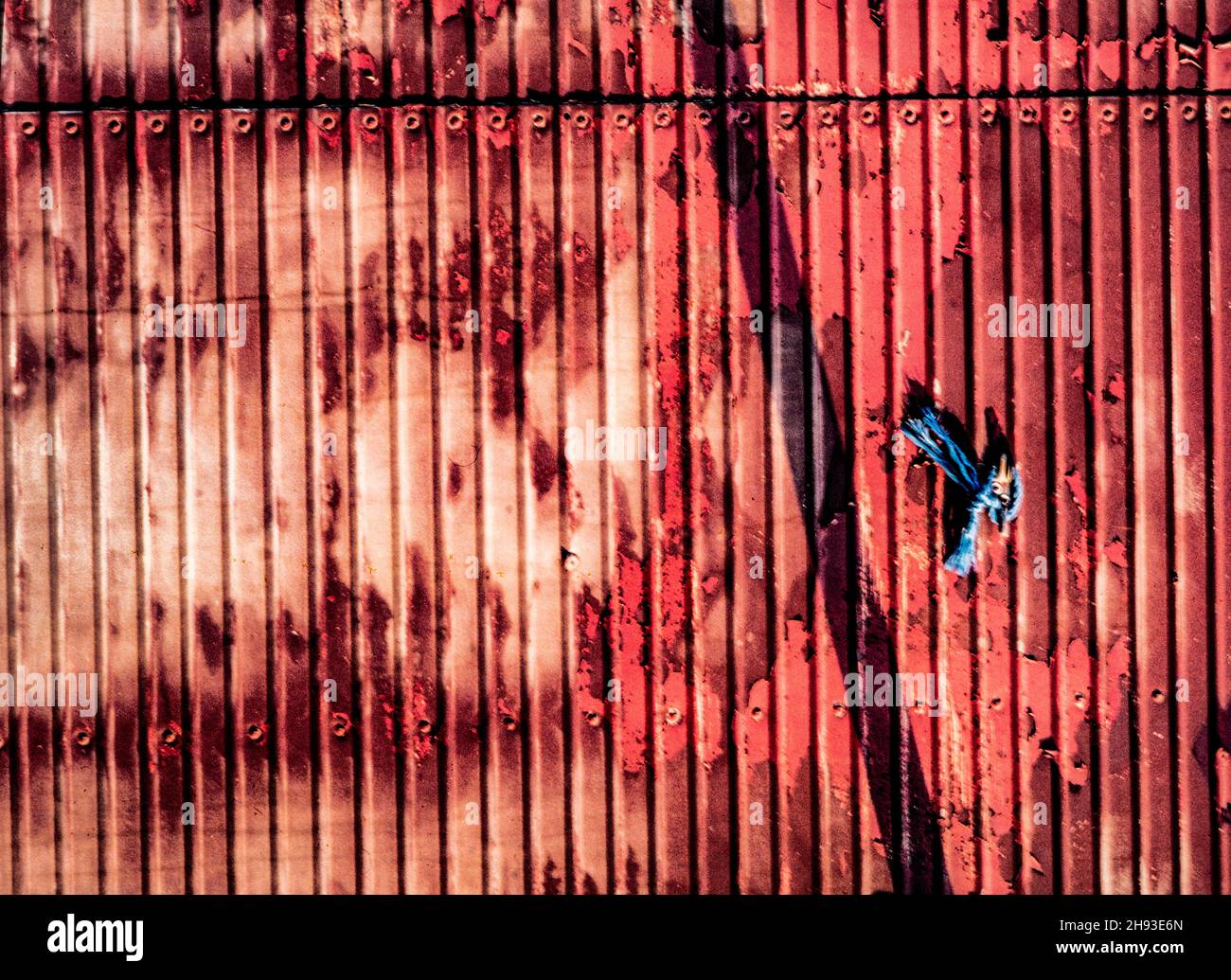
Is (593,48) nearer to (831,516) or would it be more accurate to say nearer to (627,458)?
(627,458)

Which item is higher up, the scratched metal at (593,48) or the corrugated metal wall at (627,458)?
the scratched metal at (593,48)

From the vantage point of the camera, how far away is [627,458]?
3.38 m

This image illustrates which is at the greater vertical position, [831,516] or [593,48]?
[593,48]

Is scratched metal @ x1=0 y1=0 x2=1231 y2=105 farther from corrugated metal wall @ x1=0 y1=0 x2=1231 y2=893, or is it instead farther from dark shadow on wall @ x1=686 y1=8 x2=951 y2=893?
dark shadow on wall @ x1=686 y1=8 x2=951 y2=893

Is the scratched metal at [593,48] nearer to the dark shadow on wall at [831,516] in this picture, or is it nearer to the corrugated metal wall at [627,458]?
the corrugated metal wall at [627,458]

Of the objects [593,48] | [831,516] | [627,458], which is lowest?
[831,516]

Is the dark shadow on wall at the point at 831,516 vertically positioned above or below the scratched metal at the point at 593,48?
below

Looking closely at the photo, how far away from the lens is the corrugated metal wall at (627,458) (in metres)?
3.36

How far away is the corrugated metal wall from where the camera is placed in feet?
11.0

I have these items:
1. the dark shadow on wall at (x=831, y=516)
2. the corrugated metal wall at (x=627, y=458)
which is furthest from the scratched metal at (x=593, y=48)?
the dark shadow on wall at (x=831, y=516)

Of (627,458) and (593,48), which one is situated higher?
(593,48)

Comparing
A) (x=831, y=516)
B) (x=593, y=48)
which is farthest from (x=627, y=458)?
(x=593, y=48)
